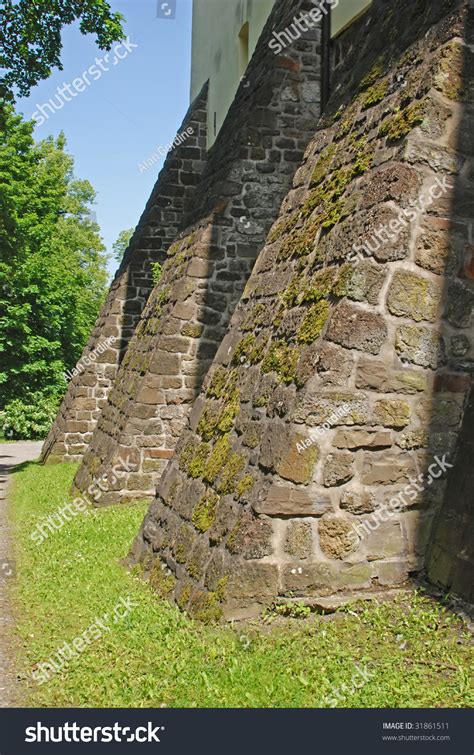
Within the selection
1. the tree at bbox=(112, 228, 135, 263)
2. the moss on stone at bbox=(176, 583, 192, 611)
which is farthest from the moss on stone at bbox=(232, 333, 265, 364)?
the tree at bbox=(112, 228, 135, 263)

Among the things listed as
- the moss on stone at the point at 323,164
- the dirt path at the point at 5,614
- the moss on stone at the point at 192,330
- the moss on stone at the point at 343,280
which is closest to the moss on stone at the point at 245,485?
the moss on stone at the point at 343,280

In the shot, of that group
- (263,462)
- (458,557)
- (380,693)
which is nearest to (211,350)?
(263,462)

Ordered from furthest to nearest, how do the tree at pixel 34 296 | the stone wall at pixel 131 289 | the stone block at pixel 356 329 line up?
the tree at pixel 34 296
the stone wall at pixel 131 289
the stone block at pixel 356 329

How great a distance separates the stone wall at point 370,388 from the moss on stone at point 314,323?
0.04 feet

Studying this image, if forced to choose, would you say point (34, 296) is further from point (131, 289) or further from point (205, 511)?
point (205, 511)

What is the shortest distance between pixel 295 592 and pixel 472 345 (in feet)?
6.57

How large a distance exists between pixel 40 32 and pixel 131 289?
183 inches

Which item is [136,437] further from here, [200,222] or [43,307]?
[43,307]

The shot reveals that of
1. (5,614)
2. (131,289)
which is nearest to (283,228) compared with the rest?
(5,614)

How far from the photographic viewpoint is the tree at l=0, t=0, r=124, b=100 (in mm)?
13023

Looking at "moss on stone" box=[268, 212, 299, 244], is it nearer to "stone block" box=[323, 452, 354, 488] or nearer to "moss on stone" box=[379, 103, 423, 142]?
"moss on stone" box=[379, 103, 423, 142]

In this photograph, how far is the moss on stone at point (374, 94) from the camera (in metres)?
5.80

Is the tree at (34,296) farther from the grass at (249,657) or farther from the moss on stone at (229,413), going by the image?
the grass at (249,657)

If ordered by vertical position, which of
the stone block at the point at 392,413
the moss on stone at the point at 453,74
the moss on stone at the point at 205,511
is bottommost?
the moss on stone at the point at 205,511
